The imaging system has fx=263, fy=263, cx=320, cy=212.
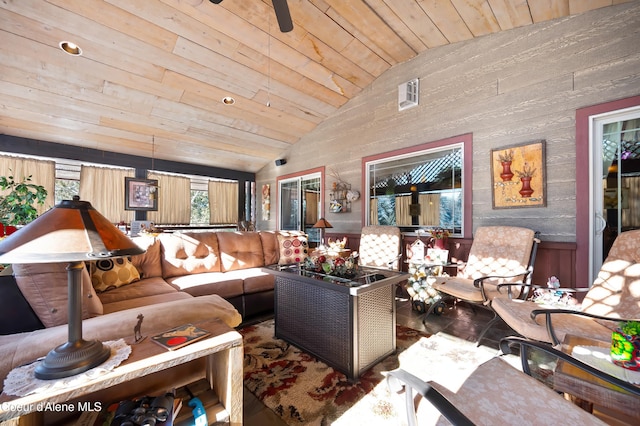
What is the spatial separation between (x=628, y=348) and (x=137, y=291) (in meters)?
3.29

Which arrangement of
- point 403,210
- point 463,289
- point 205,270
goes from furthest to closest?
point 403,210 → point 205,270 → point 463,289

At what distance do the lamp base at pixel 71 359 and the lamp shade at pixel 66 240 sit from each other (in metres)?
0.36

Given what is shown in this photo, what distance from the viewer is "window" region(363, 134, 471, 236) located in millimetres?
3551

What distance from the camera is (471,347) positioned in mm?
2326

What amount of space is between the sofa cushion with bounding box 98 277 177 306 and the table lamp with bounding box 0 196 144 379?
148cm

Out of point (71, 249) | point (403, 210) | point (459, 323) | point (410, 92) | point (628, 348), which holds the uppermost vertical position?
point (410, 92)

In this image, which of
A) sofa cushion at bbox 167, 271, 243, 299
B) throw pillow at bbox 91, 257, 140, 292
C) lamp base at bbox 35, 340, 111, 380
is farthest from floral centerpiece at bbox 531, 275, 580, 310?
throw pillow at bbox 91, 257, 140, 292

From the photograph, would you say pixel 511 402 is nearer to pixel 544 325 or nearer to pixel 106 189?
pixel 544 325

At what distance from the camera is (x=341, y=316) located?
6.42 feet

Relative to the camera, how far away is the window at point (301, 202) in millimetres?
5727

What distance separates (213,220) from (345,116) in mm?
4270

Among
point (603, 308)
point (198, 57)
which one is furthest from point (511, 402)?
point (198, 57)

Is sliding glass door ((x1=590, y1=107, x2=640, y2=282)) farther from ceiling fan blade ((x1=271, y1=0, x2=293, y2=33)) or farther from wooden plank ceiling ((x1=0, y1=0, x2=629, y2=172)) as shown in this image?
ceiling fan blade ((x1=271, y1=0, x2=293, y2=33))

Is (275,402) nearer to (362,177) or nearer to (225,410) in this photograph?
(225,410)
